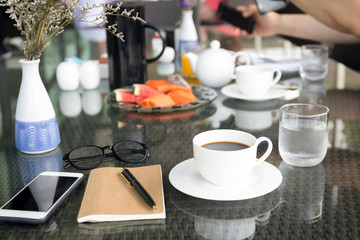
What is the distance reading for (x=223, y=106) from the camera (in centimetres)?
137

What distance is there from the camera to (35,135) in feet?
3.29

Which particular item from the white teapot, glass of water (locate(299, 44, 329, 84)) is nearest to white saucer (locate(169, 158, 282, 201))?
the white teapot

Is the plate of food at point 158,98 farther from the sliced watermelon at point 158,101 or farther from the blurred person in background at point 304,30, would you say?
the blurred person in background at point 304,30

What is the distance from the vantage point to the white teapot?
154 cm

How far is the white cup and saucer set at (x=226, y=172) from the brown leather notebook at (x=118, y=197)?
4 centimetres

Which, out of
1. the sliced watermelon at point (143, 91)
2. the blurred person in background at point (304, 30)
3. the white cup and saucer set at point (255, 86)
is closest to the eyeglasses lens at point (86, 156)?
the sliced watermelon at point (143, 91)

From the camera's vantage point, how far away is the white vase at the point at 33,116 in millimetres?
986

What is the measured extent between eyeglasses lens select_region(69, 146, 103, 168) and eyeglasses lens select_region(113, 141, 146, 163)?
40mm

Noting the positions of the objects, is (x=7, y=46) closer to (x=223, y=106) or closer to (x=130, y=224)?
(x=223, y=106)

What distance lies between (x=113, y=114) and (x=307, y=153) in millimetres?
593

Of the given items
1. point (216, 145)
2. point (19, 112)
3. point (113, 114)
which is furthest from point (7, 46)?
point (216, 145)

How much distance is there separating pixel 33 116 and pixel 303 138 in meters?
0.58

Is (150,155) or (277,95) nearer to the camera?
(150,155)

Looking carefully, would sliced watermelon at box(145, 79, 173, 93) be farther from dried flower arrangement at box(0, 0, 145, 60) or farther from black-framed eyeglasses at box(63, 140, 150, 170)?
dried flower arrangement at box(0, 0, 145, 60)
